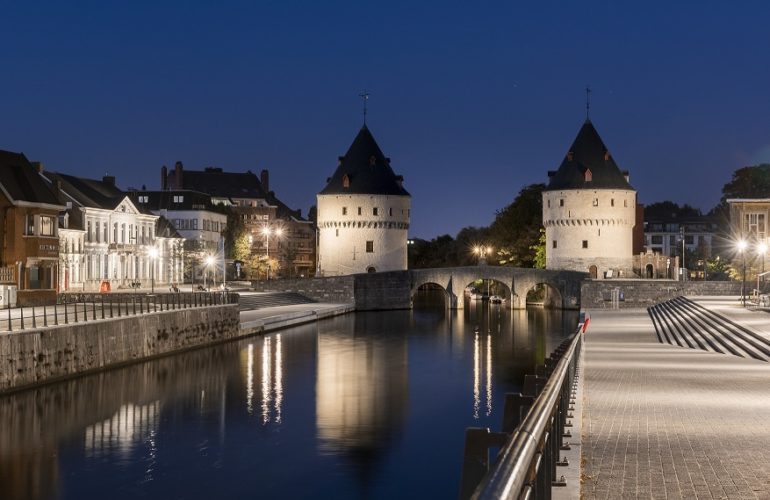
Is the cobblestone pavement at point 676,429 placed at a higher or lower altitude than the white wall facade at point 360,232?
lower

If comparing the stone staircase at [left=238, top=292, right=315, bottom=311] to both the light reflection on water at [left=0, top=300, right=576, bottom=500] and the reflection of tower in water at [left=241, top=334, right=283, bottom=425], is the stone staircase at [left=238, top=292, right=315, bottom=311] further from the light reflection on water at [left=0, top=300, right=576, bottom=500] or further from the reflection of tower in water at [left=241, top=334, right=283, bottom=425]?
the light reflection on water at [left=0, top=300, right=576, bottom=500]

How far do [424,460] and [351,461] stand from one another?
1550 mm

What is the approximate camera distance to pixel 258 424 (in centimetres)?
2562

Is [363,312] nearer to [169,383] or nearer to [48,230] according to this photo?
[48,230]

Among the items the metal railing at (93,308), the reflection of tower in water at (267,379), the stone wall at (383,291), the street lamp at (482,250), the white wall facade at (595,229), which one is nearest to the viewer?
the reflection of tower in water at (267,379)

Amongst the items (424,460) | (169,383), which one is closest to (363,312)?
(169,383)

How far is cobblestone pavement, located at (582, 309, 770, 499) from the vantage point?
32.7ft

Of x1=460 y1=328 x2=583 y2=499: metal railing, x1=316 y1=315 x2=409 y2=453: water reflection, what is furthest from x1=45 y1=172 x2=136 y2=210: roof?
x1=460 y1=328 x2=583 y2=499: metal railing

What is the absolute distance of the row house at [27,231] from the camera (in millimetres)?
44219

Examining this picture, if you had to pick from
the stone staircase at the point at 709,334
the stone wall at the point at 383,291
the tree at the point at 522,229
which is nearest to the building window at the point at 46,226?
the stone staircase at the point at 709,334

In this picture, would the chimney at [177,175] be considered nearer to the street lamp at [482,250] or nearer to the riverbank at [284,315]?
the street lamp at [482,250]

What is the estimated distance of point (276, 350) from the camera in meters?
43.2

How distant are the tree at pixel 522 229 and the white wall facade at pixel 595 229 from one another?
25.8 feet

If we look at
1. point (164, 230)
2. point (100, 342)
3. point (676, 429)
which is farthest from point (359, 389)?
point (164, 230)
